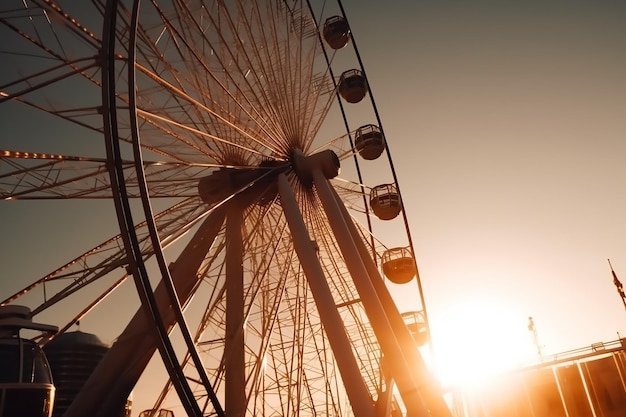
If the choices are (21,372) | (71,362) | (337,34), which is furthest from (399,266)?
(71,362)

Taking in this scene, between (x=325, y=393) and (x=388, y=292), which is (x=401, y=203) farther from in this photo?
(x=325, y=393)

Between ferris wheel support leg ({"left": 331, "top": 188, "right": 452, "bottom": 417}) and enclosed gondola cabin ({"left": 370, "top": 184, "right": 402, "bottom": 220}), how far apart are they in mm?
3115

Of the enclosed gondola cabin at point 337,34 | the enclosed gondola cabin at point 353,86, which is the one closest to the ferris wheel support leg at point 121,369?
the enclosed gondola cabin at point 353,86

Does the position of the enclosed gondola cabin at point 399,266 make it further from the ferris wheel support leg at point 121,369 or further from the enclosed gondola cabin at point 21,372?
the enclosed gondola cabin at point 21,372

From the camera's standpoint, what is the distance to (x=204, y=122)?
1237cm

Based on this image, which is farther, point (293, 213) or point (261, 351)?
point (261, 351)

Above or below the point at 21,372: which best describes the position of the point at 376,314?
above

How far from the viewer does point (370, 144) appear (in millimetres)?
15828

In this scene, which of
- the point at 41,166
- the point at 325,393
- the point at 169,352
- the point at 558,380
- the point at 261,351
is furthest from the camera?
the point at 325,393

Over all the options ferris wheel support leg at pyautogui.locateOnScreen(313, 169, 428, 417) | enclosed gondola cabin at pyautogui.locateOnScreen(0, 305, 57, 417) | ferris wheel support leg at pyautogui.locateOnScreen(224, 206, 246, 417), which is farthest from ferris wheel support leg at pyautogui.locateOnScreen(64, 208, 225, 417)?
ferris wheel support leg at pyautogui.locateOnScreen(313, 169, 428, 417)

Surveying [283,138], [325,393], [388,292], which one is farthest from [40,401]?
[325,393]

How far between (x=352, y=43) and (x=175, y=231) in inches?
414

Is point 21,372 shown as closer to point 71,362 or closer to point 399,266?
point 399,266

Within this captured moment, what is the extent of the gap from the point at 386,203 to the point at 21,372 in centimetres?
1116
